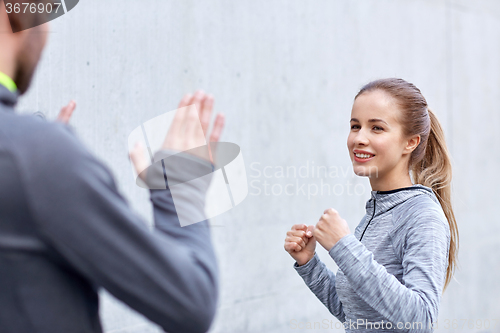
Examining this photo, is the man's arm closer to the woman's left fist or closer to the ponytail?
the woman's left fist

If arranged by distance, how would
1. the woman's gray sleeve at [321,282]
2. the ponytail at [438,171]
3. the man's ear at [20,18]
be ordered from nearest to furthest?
1. the man's ear at [20,18]
2. the woman's gray sleeve at [321,282]
3. the ponytail at [438,171]

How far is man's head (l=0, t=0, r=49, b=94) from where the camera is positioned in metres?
0.71

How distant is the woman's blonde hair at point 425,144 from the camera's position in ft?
5.65

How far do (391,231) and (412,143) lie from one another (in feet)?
1.25

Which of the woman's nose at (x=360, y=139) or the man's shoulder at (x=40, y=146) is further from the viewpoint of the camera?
the woman's nose at (x=360, y=139)

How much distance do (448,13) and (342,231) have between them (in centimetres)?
444

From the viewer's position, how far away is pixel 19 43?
2.37ft

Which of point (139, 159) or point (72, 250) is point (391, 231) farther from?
point (72, 250)

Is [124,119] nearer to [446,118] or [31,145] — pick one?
[31,145]

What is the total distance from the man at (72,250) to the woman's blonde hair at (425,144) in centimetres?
126

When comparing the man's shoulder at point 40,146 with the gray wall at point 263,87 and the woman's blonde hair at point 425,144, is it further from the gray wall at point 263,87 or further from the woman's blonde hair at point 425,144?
the gray wall at point 263,87

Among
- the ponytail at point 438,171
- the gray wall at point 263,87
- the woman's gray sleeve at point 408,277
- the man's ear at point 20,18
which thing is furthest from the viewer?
the gray wall at point 263,87

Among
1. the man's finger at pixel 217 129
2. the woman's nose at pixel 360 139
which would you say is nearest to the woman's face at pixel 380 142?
the woman's nose at pixel 360 139

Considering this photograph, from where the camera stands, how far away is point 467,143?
535 cm
